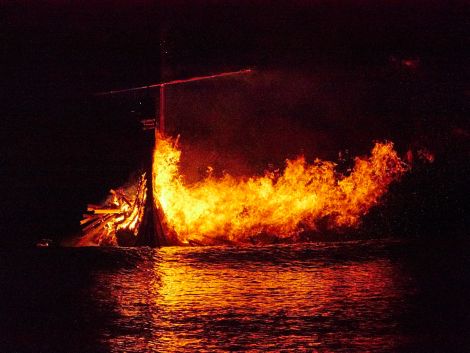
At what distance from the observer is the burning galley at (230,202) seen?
400 inches

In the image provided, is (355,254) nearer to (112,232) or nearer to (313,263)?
(313,263)

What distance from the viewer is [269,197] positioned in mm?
10781

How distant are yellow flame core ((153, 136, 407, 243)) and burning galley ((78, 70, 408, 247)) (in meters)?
0.02

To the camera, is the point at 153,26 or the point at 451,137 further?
the point at 451,137

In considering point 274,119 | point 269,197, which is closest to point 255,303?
point 269,197

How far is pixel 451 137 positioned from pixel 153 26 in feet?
21.3

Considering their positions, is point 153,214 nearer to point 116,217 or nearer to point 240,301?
point 116,217

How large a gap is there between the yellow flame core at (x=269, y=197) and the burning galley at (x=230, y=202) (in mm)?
19

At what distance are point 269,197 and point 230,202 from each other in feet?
2.54

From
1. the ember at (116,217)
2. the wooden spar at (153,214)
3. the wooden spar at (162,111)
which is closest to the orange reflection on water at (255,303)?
the wooden spar at (153,214)

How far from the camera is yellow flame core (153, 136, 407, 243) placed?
34.4 ft

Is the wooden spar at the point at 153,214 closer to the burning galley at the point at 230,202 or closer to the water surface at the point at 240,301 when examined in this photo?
the burning galley at the point at 230,202

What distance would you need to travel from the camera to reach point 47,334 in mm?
4895

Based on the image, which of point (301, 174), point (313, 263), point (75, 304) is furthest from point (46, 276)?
point (301, 174)
